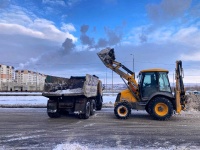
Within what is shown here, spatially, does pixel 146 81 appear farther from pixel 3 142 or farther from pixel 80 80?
pixel 3 142

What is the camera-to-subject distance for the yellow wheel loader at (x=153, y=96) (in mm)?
13719

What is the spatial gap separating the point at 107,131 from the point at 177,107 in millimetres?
4747

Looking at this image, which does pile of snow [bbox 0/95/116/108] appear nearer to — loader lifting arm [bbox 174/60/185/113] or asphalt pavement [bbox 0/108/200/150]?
loader lifting arm [bbox 174/60/185/113]

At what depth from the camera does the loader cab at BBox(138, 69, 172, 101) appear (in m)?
→ 14.1

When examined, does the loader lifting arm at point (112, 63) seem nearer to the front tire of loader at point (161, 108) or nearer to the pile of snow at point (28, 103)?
the front tire of loader at point (161, 108)

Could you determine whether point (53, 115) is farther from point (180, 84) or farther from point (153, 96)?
point (180, 84)

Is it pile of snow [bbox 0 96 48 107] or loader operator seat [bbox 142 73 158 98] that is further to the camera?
pile of snow [bbox 0 96 48 107]

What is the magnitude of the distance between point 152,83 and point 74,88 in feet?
14.5

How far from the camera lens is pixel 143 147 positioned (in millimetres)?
7926

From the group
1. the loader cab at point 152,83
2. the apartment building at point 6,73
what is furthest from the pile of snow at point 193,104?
the apartment building at point 6,73

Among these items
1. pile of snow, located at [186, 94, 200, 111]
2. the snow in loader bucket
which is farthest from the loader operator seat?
pile of snow, located at [186, 94, 200, 111]

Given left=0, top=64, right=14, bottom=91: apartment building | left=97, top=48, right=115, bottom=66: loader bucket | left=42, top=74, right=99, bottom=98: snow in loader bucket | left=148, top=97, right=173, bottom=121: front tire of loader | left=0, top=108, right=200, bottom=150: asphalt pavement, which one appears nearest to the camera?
left=0, top=108, right=200, bottom=150: asphalt pavement

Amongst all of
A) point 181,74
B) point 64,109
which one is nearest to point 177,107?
point 181,74

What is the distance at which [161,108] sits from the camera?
45.2 ft
